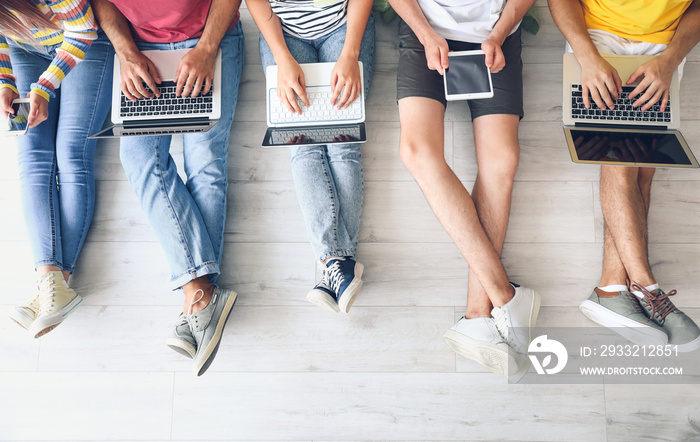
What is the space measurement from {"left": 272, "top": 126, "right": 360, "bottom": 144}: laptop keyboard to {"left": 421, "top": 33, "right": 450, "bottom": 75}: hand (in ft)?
0.97

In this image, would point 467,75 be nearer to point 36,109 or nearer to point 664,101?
point 664,101

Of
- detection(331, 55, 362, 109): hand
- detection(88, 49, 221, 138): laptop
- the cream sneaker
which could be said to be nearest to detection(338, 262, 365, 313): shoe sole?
detection(331, 55, 362, 109): hand

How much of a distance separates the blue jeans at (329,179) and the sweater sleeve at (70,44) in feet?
1.66

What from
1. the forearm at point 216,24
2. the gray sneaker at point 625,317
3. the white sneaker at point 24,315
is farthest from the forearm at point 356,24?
the white sneaker at point 24,315

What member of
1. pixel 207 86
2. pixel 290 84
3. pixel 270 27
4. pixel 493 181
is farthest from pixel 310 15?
pixel 493 181

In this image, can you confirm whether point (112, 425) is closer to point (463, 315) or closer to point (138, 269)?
point (138, 269)

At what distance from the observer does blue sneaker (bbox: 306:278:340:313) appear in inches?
52.1

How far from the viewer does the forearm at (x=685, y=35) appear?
1.33m

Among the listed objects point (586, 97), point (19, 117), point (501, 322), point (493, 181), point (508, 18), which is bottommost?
point (501, 322)

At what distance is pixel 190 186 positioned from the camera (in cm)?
145

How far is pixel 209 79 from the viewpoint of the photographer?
4.50 feet

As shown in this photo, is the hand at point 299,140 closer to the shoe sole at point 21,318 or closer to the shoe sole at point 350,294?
the shoe sole at point 350,294

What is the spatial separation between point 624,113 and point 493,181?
16.8 inches

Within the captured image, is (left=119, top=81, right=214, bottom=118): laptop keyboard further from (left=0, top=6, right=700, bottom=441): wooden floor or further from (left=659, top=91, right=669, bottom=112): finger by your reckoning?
(left=659, top=91, right=669, bottom=112): finger
